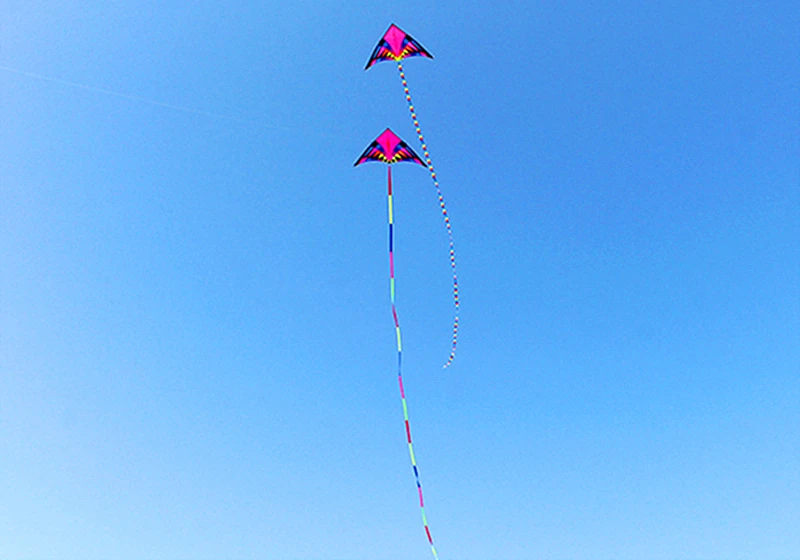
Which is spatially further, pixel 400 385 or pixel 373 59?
pixel 373 59

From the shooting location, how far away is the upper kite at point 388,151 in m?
14.9

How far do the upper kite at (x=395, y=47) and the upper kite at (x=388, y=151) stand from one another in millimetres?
1885

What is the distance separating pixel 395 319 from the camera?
14.5 metres

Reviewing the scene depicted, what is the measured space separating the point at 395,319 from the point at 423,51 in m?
6.81

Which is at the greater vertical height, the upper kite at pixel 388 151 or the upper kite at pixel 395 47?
the upper kite at pixel 395 47

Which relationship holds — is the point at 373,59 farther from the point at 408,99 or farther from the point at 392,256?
the point at 392,256

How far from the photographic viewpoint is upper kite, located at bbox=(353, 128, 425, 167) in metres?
14.9

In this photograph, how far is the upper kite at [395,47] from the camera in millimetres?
14920

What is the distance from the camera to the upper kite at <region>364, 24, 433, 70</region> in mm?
14920

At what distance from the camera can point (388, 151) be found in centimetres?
1506

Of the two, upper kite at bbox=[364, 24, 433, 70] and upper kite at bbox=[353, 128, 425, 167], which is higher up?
upper kite at bbox=[364, 24, 433, 70]

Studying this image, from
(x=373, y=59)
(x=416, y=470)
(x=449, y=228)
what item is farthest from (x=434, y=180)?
(x=416, y=470)

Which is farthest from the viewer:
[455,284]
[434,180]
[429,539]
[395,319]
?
[455,284]

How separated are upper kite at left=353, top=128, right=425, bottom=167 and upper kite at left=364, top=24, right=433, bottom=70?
6.18 feet
